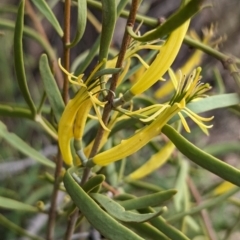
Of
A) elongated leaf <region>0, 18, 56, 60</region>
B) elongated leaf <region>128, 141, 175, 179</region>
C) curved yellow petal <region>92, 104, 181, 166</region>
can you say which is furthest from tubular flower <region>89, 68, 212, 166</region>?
elongated leaf <region>0, 18, 56, 60</region>

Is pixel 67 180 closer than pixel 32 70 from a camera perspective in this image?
Yes

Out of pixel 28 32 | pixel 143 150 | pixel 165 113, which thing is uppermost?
pixel 28 32

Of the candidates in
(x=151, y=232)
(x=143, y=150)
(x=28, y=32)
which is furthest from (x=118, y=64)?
(x=143, y=150)

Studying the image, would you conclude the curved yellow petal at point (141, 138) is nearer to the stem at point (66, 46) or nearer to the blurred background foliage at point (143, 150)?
the stem at point (66, 46)

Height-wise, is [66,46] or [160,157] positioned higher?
[66,46]

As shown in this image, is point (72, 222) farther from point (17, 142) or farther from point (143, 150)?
point (143, 150)

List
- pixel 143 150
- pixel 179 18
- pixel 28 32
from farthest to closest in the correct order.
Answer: pixel 143 150
pixel 28 32
pixel 179 18

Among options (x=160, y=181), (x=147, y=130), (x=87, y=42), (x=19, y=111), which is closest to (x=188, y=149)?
(x=147, y=130)

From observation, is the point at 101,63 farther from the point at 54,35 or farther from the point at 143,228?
the point at 54,35
